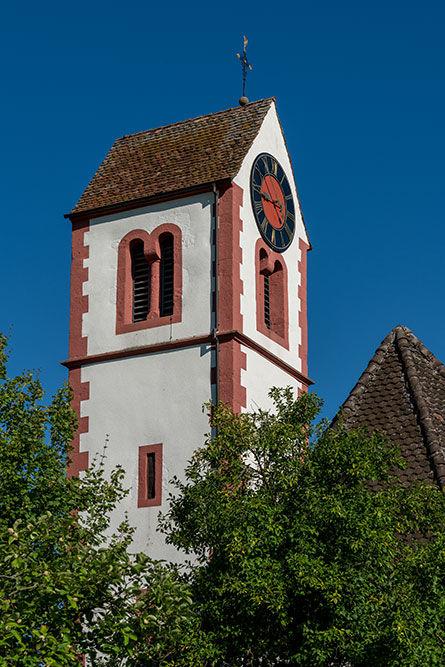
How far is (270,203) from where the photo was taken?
30719 mm

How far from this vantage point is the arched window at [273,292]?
29.7m

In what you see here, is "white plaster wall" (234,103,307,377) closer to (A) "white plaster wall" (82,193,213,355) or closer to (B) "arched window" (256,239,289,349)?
(B) "arched window" (256,239,289,349)

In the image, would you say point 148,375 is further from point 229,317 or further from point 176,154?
point 176,154

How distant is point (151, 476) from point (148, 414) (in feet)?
4.51

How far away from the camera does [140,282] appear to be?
29609 mm

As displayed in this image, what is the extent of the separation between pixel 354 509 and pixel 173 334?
1085cm

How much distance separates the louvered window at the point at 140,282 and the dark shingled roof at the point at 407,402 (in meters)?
6.27

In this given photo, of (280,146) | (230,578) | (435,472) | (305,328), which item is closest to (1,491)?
(230,578)

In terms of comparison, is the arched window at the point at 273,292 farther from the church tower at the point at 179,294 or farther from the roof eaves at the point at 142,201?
the roof eaves at the point at 142,201

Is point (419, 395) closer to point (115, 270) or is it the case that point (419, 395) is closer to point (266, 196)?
point (266, 196)

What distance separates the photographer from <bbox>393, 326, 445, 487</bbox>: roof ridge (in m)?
21.5

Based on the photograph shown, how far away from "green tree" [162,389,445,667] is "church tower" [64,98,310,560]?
718 cm

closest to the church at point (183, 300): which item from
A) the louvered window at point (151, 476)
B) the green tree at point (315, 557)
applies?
the louvered window at point (151, 476)

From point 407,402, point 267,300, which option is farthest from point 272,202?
point 407,402
